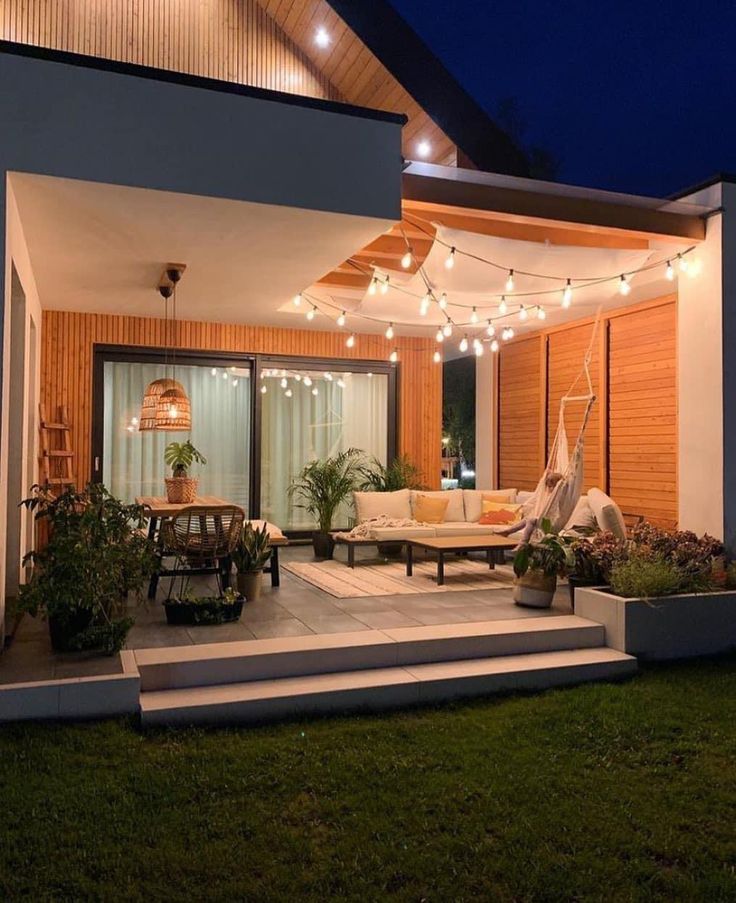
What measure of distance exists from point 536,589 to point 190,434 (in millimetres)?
4994

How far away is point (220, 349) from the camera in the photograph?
9.27 meters

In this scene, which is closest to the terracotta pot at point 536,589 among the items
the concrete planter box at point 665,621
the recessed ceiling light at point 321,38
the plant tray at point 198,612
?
the concrete planter box at point 665,621

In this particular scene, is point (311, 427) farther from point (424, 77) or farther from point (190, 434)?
point (424, 77)

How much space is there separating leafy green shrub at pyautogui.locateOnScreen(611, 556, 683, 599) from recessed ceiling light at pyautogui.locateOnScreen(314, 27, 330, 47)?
18.9 feet

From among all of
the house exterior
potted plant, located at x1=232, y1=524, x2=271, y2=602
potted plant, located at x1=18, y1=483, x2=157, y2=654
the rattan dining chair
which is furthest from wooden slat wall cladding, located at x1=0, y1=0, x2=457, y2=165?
potted plant, located at x1=18, y1=483, x2=157, y2=654

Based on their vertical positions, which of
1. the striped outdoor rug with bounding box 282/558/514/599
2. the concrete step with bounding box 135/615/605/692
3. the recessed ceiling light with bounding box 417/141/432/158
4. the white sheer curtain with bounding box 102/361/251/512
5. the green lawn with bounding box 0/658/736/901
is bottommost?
the green lawn with bounding box 0/658/736/901

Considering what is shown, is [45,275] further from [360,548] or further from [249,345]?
[360,548]

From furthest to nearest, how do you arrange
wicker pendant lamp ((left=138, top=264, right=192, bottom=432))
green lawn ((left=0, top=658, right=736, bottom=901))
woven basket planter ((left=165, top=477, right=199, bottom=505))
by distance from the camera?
woven basket planter ((left=165, top=477, right=199, bottom=505))
wicker pendant lamp ((left=138, top=264, right=192, bottom=432))
green lawn ((left=0, top=658, right=736, bottom=901))

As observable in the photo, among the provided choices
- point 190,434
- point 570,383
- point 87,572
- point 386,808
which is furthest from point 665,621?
point 190,434

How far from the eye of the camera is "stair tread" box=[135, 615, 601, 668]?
4438 millimetres

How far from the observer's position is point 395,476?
9.75 meters

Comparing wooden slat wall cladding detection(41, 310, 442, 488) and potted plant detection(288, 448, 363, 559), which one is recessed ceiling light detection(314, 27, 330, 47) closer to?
wooden slat wall cladding detection(41, 310, 442, 488)

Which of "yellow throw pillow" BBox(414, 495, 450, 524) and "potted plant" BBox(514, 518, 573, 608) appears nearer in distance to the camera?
"potted plant" BBox(514, 518, 573, 608)

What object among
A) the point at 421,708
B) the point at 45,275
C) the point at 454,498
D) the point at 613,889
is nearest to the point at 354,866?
the point at 613,889
